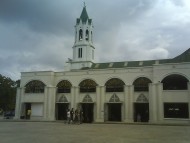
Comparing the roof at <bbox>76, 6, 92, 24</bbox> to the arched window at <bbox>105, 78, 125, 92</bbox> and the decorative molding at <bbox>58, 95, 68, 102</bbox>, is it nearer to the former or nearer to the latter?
the decorative molding at <bbox>58, 95, 68, 102</bbox>

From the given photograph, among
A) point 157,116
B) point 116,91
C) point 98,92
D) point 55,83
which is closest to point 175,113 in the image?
point 157,116

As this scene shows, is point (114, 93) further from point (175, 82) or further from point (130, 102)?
point (175, 82)

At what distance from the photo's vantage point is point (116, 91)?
131 feet

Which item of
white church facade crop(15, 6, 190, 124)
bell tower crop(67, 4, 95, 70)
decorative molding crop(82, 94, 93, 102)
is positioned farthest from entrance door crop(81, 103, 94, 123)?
bell tower crop(67, 4, 95, 70)

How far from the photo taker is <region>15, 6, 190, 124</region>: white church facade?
3559cm

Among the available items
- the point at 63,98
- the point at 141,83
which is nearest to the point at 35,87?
the point at 63,98

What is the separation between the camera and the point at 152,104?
119 feet

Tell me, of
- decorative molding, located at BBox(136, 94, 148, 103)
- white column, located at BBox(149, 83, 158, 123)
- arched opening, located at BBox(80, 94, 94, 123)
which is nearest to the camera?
white column, located at BBox(149, 83, 158, 123)

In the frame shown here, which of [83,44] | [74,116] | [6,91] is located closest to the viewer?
[74,116]

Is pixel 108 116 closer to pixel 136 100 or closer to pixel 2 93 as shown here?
pixel 136 100

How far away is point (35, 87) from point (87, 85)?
9651 millimetres

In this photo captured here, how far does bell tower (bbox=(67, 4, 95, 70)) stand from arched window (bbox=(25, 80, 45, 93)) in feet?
58.0

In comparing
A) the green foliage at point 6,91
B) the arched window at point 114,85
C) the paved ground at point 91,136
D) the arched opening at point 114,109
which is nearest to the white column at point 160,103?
the arched window at point 114,85

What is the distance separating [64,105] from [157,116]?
52.0 feet
